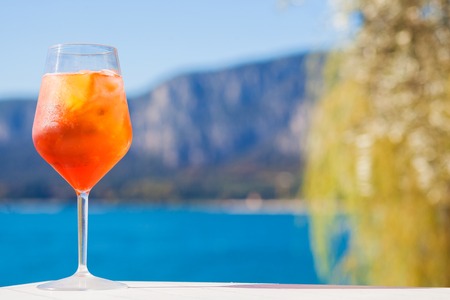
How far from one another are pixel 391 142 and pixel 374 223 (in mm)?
579

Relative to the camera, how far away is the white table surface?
144cm

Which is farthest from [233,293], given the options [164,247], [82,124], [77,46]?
[164,247]

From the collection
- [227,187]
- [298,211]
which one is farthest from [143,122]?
[298,211]

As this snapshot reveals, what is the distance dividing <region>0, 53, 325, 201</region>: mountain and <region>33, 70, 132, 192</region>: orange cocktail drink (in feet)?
178

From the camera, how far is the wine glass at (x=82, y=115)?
1715 mm

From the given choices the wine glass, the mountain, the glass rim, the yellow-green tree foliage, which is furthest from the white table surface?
the mountain

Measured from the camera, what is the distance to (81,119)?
1.72 m

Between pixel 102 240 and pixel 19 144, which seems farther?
pixel 19 144

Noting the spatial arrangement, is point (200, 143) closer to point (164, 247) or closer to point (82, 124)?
point (164, 247)

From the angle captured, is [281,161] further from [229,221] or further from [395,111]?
[395,111]

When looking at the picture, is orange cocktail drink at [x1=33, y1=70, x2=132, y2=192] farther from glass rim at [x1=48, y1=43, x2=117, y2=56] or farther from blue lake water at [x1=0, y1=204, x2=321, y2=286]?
blue lake water at [x1=0, y1=204, x2=321, y2=286]

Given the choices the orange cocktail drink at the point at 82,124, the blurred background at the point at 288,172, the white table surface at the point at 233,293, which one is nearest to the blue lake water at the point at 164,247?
the blurred background at the point at 288,172

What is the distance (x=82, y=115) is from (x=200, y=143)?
75.0m

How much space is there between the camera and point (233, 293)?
150cm
